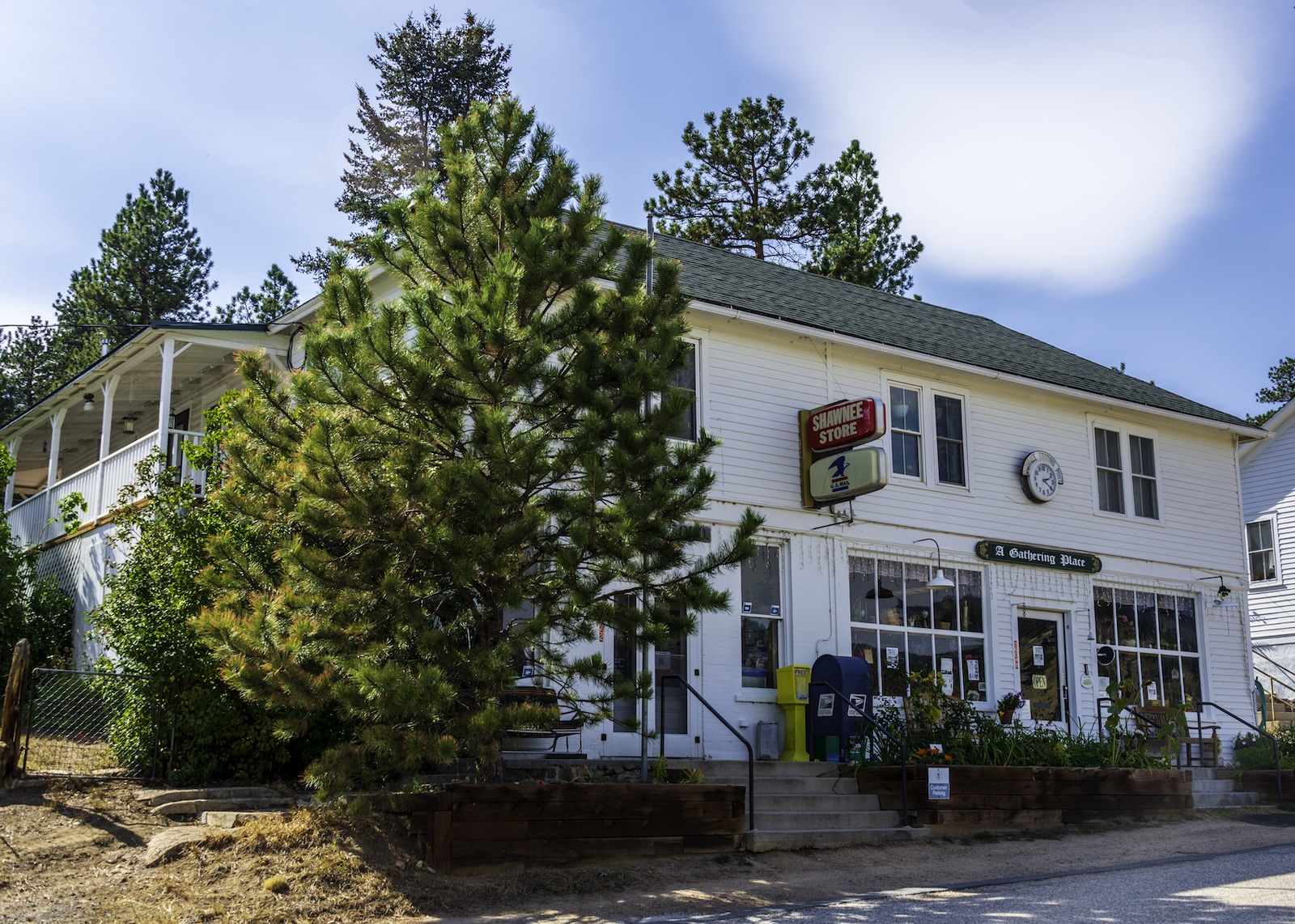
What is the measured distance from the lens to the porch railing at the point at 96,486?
52.7ft

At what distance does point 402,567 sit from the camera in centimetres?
964

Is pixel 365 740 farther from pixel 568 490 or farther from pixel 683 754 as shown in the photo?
pixel 683 754

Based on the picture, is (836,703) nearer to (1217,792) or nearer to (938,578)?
(938,578)

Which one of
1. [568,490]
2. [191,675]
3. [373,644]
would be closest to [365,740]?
[373,644]

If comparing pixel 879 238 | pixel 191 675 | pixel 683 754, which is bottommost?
pixel 683 754

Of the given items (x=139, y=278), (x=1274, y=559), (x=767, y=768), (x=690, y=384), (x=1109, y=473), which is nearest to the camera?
(x=767, y=768)

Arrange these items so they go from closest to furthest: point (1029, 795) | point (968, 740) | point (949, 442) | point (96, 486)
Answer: point (1029, 795)
point (968, 740)
point (949, 442)
point (96, 486)

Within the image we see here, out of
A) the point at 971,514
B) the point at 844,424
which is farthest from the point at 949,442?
the point at 844,424

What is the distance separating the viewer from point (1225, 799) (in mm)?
15586

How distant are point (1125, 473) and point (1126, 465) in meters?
0.14

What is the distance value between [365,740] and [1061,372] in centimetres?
1420

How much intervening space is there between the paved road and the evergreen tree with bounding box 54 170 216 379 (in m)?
33.8

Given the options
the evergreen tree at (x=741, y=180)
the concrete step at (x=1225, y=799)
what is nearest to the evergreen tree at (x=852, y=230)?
the evergreen tree at (x=741, y=180)

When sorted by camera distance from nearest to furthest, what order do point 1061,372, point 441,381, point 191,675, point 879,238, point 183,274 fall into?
point 441,381 < point 191,675 < point 1061,372 < point 879,238 < point 183,274
